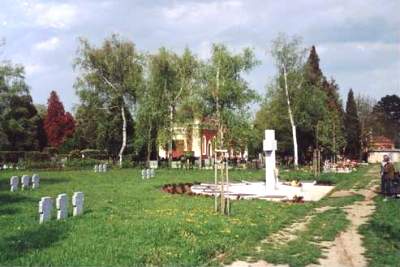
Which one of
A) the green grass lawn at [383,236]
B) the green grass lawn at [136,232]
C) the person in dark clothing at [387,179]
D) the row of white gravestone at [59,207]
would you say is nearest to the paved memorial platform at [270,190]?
the person in dark clothing at [387,179]

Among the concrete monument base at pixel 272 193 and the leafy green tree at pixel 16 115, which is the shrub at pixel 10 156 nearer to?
the leafy green tree at pixel 16 115

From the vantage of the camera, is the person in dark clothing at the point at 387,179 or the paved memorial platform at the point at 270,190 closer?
the person in dark clothing at the point at 387,179

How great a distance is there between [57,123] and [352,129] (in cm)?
4808

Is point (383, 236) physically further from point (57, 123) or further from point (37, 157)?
point (57, 123)

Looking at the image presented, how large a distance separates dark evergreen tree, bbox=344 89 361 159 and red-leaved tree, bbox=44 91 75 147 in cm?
4458

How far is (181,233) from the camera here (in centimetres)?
1331

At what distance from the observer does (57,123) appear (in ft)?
330

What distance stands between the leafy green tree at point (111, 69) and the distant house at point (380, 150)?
154 ft

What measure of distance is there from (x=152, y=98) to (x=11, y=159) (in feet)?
59.4

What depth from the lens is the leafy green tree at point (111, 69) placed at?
207ft

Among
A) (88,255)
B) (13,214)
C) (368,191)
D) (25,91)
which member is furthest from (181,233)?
(25,91)

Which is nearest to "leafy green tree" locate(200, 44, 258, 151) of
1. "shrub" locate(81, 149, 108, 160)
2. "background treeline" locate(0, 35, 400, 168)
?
"background treeline" locate(0, 35, 400, 168)

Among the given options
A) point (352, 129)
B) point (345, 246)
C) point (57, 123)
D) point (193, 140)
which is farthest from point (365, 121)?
point (345, 246)

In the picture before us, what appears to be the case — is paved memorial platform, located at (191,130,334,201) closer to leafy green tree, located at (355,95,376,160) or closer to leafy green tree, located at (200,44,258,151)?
leafy green tree, located at (200,44,258,151)
